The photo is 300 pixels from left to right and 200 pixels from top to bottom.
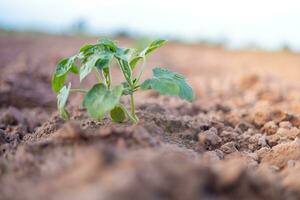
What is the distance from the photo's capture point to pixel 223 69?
358 inches

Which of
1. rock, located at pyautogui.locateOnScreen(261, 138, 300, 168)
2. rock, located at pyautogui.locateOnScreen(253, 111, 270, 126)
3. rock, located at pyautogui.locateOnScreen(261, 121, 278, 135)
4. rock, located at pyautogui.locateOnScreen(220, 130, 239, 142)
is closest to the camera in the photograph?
rock, located at pyautogui.locateOnScreen(261, 138, 300, 168)

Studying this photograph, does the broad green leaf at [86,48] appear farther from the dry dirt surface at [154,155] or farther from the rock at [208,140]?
the rock at [208,140]

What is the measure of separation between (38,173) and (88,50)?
86 cm

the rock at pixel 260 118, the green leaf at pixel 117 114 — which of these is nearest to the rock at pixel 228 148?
the green leaf at pixel 117 114

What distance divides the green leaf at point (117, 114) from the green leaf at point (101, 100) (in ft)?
0.73

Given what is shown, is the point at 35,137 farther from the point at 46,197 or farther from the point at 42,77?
the point at 42,77

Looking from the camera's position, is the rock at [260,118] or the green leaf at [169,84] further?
the rock at [260,118]

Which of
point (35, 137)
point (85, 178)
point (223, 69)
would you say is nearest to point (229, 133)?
point (35, 137)

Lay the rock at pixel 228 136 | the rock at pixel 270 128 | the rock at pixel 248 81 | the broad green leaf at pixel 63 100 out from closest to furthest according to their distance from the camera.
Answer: the broad green leaf at pixel 63 100 → the rock at pixel 228 136 → the rock at pixel 270 128 → the rock at pixel 248 81

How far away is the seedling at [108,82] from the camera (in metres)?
2.20

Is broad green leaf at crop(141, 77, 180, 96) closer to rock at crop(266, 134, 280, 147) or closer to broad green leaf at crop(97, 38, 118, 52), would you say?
broad green leaf at crop(97, 38, 118, 52)

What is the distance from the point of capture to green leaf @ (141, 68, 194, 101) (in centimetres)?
219

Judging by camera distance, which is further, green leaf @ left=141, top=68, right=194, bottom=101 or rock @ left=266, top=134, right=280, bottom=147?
rock @ left=266, top=134, right=280, bottom=147

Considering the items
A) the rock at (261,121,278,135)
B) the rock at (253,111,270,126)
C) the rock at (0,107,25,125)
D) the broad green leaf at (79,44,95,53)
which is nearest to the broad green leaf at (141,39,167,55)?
the broad green leaf at (79,44,95,53)
